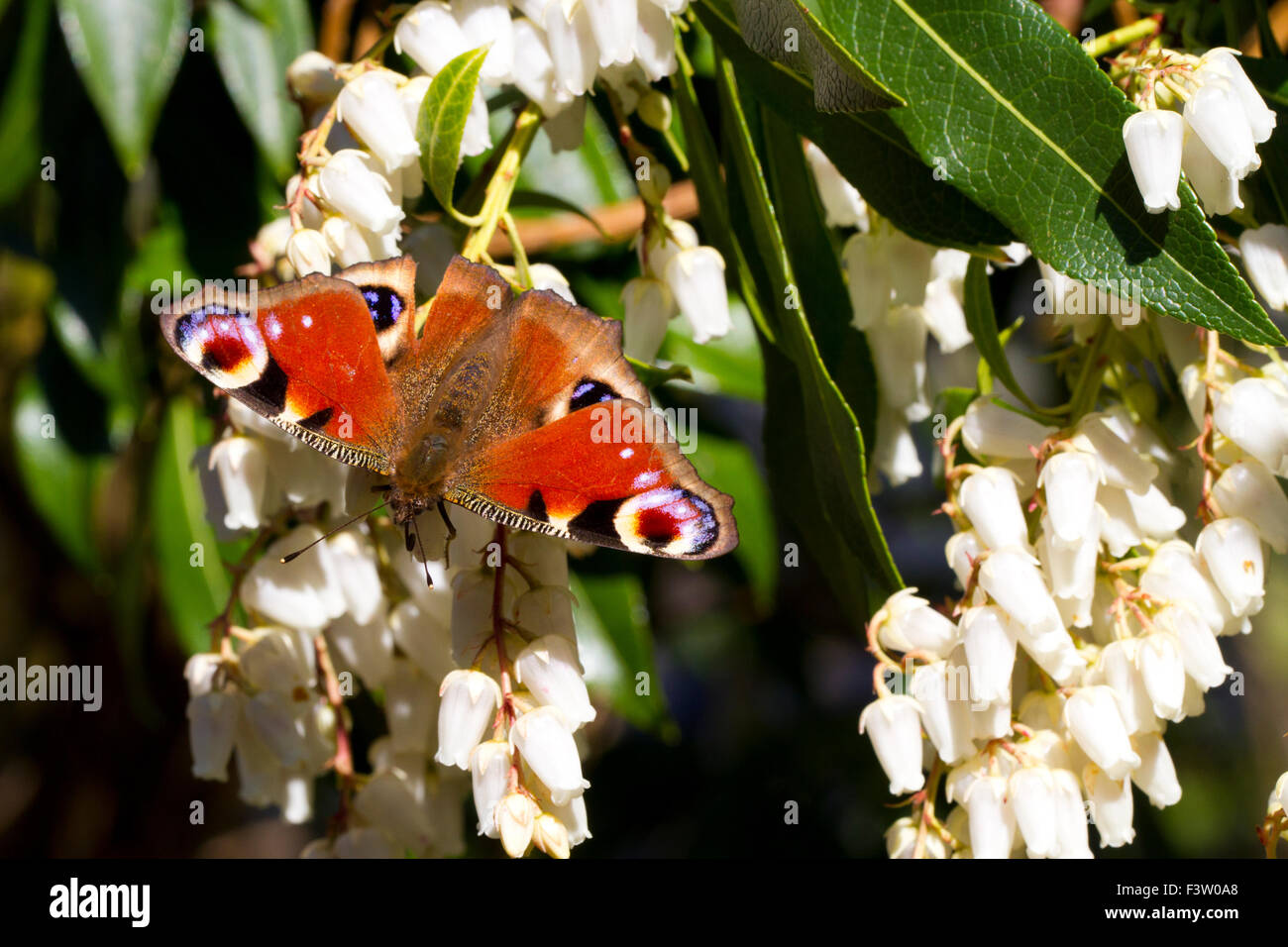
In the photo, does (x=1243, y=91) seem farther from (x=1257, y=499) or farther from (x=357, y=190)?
(x=357, y=190)

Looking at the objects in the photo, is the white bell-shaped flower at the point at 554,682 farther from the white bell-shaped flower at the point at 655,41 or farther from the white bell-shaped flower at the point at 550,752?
the white bell-shaped flower at the point at 655,41

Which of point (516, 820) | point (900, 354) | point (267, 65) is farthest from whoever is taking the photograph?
point (267, 65)

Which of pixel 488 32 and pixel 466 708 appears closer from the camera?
pixel 466 708

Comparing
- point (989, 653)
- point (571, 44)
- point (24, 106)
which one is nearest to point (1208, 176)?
→ point (989, 653)

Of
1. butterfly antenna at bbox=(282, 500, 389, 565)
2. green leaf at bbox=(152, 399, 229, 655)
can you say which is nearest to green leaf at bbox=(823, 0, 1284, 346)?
butterfly antenna at bbox=(282, 500, 389, 565)

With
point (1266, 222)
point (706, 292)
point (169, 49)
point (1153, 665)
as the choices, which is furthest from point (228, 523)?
point (1266, 222)

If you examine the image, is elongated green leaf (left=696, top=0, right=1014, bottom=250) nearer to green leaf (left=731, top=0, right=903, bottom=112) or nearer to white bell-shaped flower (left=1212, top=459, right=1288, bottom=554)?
green leaf (left=731, top=0, right=903, bottom=112)
